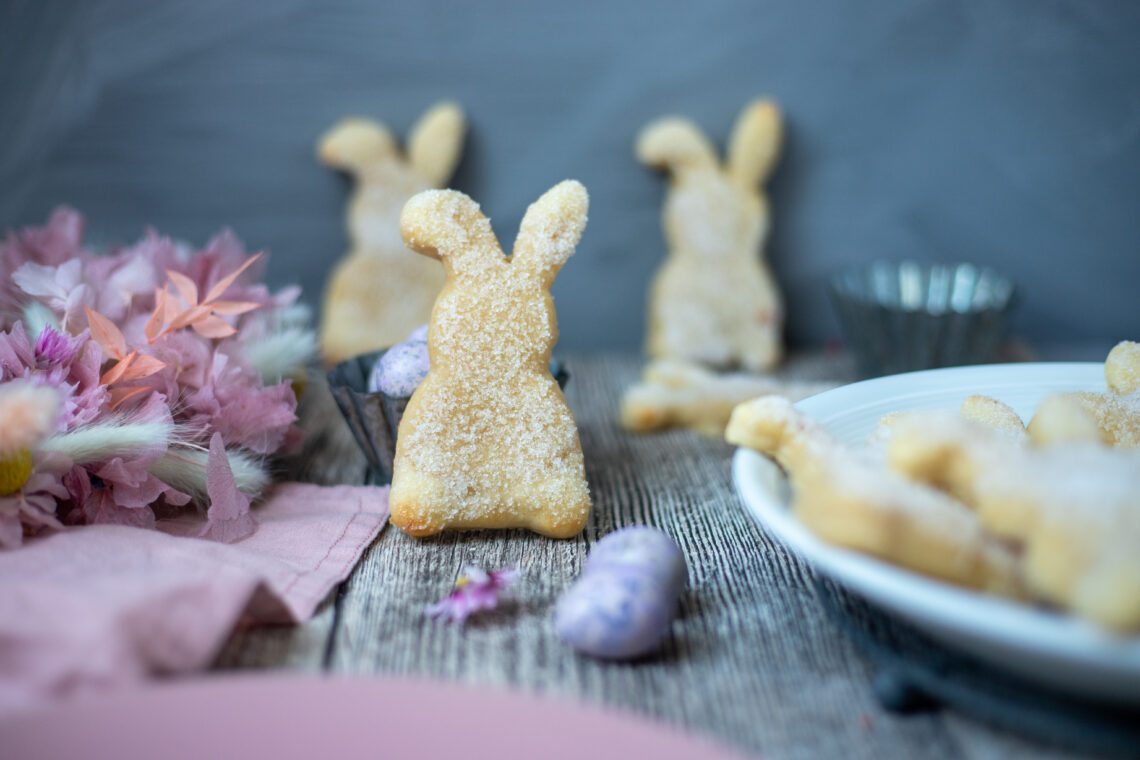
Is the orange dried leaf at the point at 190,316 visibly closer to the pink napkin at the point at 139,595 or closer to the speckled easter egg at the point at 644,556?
the pink napkin at the point at 139,595

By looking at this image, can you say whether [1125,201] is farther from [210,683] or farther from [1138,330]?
[210,683]

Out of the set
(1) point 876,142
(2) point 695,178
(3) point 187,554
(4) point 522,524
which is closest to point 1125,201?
(1) point 876,142

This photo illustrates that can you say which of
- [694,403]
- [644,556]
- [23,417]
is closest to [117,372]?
[23,417]

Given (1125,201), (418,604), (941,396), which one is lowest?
(418,604)

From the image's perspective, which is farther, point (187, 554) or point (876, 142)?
point (876, 142)

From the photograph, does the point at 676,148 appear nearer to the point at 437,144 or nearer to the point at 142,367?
the point at 437,144

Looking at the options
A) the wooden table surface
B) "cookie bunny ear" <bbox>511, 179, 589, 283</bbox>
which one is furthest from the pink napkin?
"cookie bunny ear" <bbox>511, 179, 589, 283</bbox>
